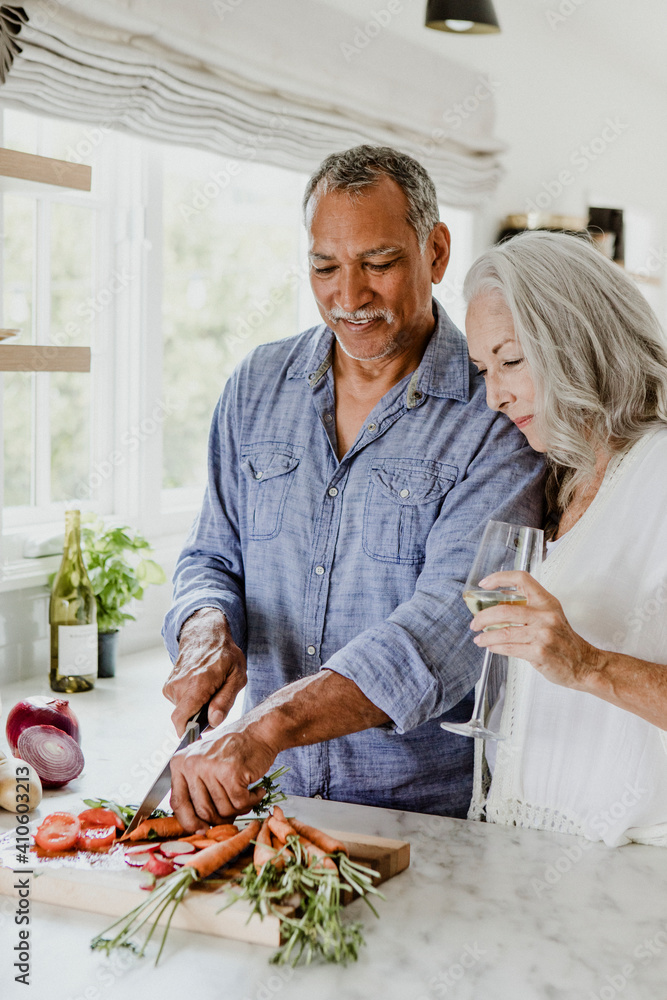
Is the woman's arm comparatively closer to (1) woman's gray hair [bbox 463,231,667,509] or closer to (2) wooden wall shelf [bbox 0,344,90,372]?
(1) woman's gray hair [bbox 463,231,667,509]

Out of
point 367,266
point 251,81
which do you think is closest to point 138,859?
point 367,266

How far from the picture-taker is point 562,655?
3.91ft

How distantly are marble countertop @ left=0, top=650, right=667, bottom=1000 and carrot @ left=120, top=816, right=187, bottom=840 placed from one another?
4.9 inches

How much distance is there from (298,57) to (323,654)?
6.52 ft

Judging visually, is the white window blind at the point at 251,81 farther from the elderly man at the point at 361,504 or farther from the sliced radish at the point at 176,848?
the sliced radish at the point at 176,848

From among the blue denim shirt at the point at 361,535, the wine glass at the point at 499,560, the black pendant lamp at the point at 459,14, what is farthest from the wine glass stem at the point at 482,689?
the black pendant lamp at the point at 459,14

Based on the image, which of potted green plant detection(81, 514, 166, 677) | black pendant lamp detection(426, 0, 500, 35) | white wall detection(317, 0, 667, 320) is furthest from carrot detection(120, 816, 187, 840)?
white wall detection(317, 0, 667, 320)

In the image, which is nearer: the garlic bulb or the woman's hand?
the woman's hand

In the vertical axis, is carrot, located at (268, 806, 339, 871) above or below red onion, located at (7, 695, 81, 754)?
above

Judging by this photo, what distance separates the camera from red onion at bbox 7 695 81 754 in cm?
158

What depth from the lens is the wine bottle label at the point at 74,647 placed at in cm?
216

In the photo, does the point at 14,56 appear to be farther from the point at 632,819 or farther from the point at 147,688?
the point at 632,819

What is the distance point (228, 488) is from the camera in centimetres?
170

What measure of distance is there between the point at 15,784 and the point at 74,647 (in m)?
0.85
